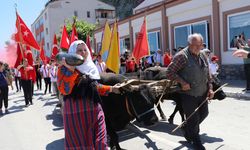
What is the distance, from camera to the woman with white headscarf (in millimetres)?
3783

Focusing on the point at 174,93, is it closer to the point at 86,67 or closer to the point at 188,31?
the point at 86,67

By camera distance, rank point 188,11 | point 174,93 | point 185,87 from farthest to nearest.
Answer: point 188,11 → point 174,93 → point 185,87

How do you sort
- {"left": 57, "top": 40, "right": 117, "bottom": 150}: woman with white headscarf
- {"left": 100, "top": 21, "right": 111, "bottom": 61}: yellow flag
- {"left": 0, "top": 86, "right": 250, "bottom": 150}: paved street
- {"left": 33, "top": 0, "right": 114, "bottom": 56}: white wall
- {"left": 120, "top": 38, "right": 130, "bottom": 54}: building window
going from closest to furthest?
1. {"left": 57, "top": 40, "right": 117, "bottom": 150}: woman with white headscarf
2. {"left": 0, "top": 86, "right": 250, "bottom": 150}: paved street
3. {"left": 100, "top": 21, "right": 111, "bottom": 61}: yellow flag
4. {"left": 120, "top": 38, "right": 130, "bottom": 54}: building window
5. {"left": 33, "top": 0, "right": 114, "bottom": 56}: white wall

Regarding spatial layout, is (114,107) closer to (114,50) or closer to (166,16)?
(114,50)

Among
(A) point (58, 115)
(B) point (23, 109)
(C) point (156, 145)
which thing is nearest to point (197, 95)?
(C) point (156, 145)

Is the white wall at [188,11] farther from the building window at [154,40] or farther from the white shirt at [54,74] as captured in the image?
the white shirt at [54,74]

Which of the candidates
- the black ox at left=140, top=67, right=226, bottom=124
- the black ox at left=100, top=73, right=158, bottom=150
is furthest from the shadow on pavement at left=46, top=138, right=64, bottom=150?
the black ox at left=140, top=67, right=226, bottom=124

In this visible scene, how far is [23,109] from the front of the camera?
11.8 meters

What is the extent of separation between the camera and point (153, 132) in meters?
6.84

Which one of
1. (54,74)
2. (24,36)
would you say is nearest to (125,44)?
(54,74)

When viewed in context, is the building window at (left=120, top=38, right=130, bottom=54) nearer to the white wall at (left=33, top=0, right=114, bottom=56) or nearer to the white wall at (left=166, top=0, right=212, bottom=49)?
the white wall at (left=166, top=0, right=212, bottom=49)

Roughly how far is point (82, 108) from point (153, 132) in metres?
3.34

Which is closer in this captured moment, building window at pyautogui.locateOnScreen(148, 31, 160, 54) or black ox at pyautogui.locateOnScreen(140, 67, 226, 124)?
black ox at pyautogui.locateOnScreen(140, 67, 226, 124)

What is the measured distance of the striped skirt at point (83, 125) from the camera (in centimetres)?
381
